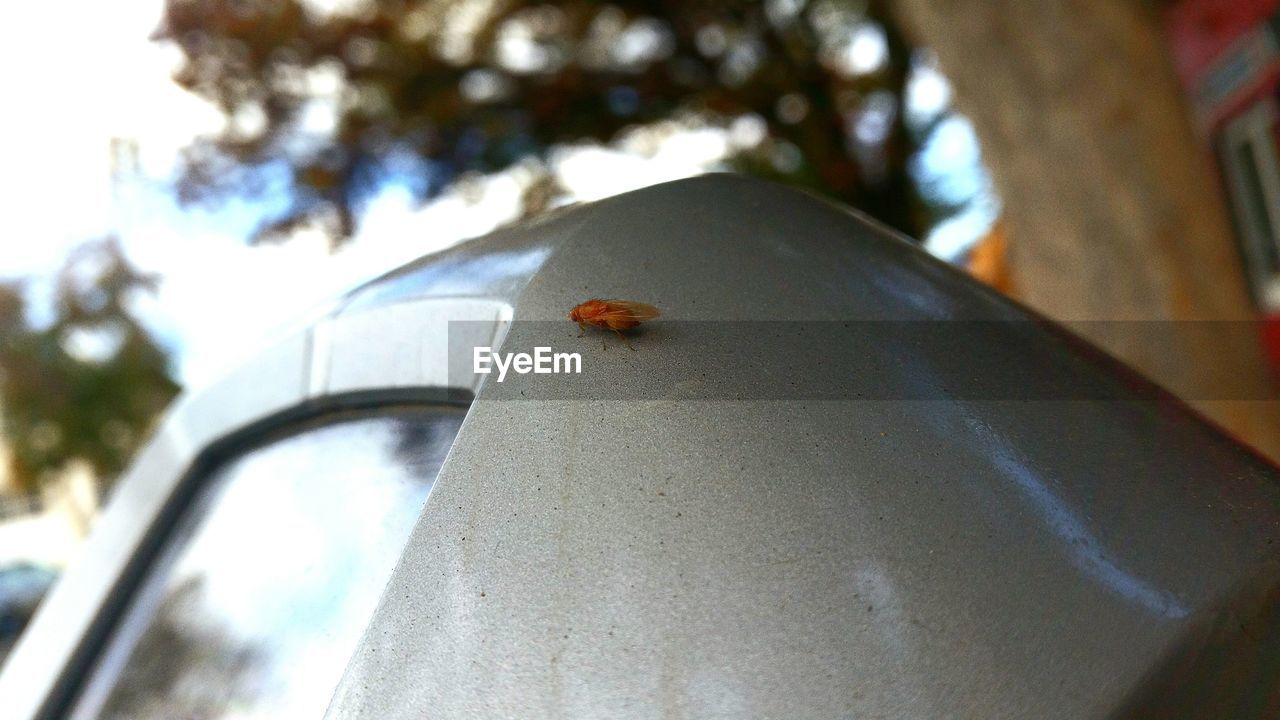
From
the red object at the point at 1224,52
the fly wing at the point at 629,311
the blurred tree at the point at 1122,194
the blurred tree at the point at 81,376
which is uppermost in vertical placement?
the blurred tree at the point at 81,376

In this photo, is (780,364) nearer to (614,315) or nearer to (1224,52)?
(614,315)

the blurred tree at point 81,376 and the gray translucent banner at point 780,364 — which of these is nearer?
the gray translucent banner at point 780,364

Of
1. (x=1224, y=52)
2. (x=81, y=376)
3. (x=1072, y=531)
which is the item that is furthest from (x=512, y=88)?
(x=1072, y=531)

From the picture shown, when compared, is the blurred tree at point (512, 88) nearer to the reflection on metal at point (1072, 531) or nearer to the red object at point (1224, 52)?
the red object at point (1224, 52)

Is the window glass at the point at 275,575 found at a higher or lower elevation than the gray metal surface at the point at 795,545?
higher

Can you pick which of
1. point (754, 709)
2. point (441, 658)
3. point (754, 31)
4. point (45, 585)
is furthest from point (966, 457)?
point (45, 585)

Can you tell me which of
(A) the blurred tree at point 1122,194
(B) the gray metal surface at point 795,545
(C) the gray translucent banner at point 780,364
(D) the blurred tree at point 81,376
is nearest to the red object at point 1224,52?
(A) the blurred tree at point 1122,194
